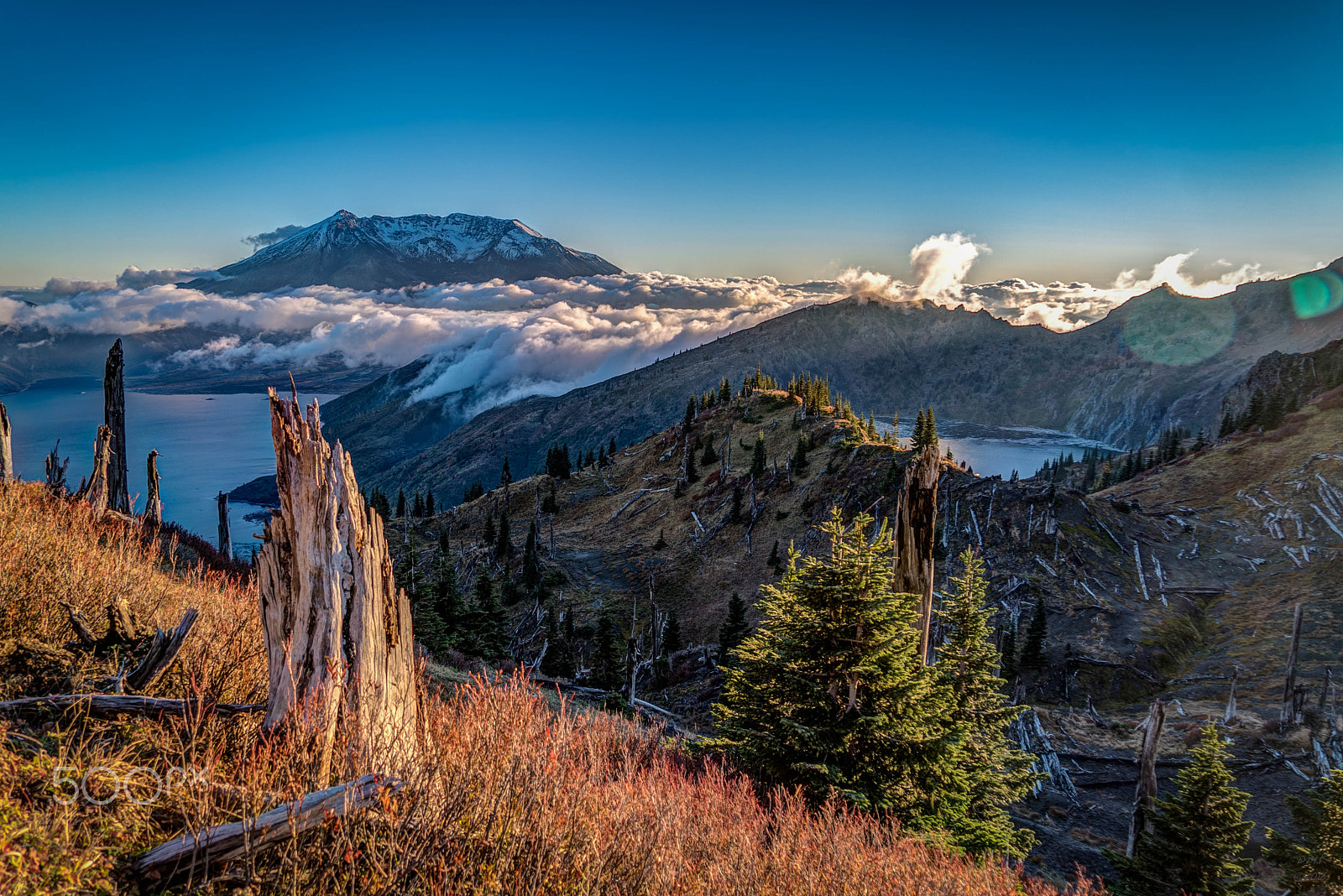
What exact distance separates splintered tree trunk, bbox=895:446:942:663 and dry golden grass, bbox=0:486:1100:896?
639 cm

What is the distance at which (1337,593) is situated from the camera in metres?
44.8

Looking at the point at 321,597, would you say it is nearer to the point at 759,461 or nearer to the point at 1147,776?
the point at 1147,776

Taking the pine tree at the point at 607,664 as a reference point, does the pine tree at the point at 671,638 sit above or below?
below

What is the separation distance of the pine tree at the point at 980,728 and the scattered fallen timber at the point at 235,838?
36.0 feet

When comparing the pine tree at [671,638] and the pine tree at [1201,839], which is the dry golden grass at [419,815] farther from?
the pine tree at [671,638]

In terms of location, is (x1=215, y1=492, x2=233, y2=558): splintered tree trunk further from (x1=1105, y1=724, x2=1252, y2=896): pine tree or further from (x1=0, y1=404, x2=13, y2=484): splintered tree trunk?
(x1=1105, y1=724, x2=1252, y2=896): pine tree

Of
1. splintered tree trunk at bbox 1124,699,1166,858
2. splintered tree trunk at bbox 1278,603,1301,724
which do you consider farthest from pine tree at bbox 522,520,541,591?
splintered tree trunk at bbox 1278,603,1301,724

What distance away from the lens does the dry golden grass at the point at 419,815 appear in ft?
14.8

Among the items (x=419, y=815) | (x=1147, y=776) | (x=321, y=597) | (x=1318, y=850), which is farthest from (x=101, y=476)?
(x=1318, y=850)

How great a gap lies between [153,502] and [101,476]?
123 inches

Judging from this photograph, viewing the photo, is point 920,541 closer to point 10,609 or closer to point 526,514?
point 10,609

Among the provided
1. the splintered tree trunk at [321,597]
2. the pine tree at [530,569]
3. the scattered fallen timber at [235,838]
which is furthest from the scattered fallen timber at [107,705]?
the pine tree at [530,569]

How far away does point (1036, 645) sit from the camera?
40.2 m

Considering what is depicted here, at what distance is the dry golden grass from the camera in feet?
14.8
